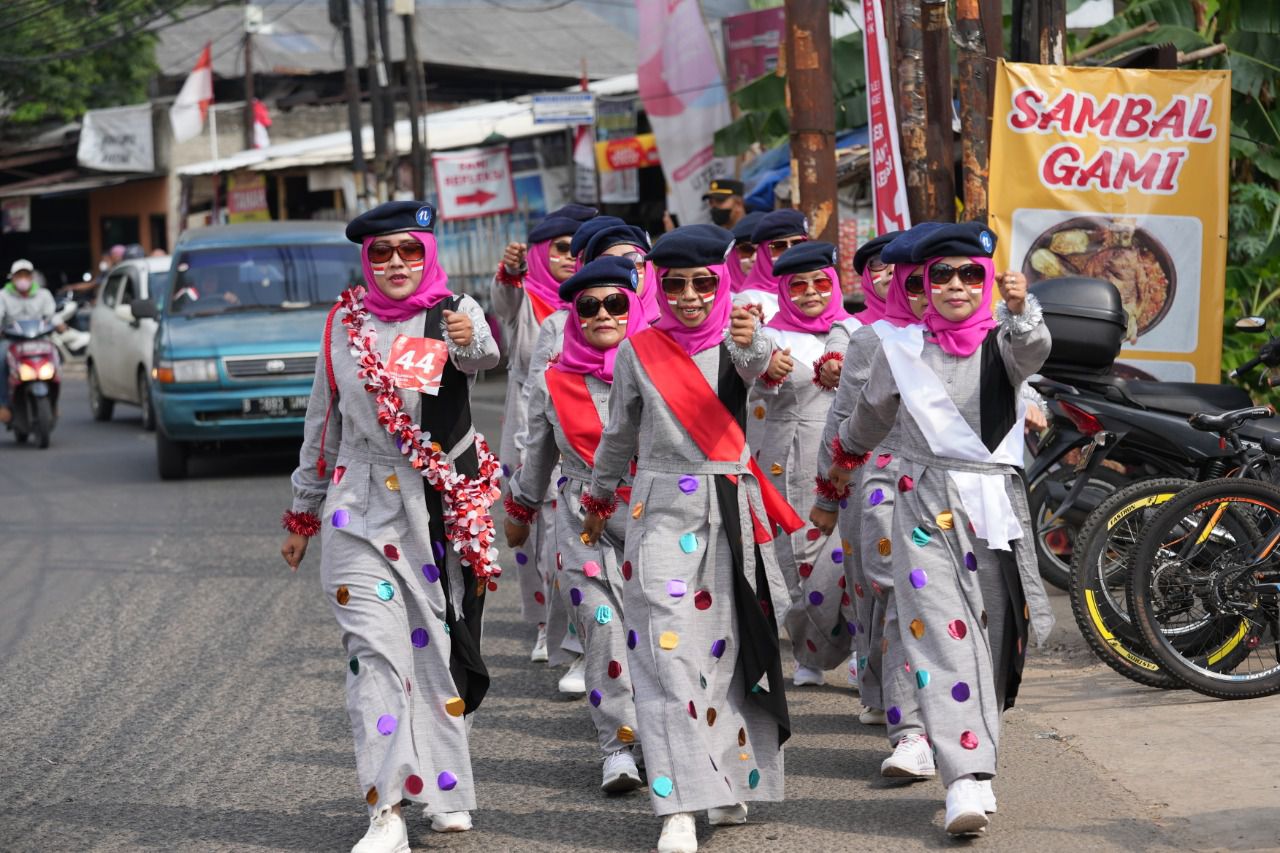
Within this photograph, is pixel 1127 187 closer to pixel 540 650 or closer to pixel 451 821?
pixel 540 650

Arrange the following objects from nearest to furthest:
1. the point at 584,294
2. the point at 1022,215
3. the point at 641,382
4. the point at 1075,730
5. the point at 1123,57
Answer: the point at 641,382 < the point at 584,294 < the point at 1075,730 < the point at 1022,215 < the point at 1123,57

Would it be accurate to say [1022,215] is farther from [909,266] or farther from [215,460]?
[215,460]

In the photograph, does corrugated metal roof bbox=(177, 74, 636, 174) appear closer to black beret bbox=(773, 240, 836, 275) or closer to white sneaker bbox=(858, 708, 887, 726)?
black beret bbox=(773, 240, 836, 275)

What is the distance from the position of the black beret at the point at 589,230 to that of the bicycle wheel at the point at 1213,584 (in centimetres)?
223

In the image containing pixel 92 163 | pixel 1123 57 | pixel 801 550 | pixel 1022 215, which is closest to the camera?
pixel 801 550

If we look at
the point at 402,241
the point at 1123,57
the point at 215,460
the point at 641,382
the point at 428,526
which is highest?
the point at 1123,57

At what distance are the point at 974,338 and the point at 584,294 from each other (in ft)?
4.09

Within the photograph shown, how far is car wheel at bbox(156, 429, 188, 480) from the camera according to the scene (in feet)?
48.4

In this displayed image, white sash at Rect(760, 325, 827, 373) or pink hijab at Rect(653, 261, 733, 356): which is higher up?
pink hijab at Rect(653, 261, 733, 356)

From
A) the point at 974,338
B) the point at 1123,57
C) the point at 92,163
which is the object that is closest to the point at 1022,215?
the point at 1123,57

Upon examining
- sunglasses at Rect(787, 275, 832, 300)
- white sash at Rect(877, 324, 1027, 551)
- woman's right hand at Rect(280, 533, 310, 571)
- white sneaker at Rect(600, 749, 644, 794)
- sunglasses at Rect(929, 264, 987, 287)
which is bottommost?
white sneaker at Rect(600, 749, 644, 794)

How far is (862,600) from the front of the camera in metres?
6.34

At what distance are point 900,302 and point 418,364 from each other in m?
1.58

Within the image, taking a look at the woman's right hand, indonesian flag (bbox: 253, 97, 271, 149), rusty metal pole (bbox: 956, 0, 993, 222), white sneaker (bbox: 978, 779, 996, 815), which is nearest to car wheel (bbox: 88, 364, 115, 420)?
indonesian flag (bbox: 253, 97, 271, 149)
